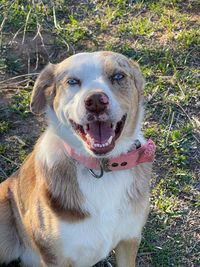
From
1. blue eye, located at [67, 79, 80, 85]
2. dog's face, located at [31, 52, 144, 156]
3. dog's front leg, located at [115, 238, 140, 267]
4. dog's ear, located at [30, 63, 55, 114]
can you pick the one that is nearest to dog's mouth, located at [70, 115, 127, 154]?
dog's face, located at [31, 52, 144, 156]

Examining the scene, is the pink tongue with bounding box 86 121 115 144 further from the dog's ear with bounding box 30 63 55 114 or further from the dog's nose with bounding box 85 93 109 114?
the dog's ear with bounding box 30 63 55 114

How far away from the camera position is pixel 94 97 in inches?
87.7

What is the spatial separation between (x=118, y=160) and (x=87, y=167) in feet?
0.73

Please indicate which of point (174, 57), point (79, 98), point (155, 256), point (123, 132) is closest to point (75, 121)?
point (79, 98)

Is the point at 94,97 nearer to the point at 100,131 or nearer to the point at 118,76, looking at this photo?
the point at 100,131

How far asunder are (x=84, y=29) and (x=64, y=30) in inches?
12.2

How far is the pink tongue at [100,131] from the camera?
237cm

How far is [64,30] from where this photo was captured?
17.8 ft

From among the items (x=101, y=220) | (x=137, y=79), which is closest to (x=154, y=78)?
(x=137, y=79)

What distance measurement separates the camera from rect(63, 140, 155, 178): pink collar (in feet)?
8.45

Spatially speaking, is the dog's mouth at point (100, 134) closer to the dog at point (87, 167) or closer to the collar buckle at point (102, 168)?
the dog at point (87, 167)

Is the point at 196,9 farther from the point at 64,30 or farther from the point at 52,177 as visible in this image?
the point at 52,177

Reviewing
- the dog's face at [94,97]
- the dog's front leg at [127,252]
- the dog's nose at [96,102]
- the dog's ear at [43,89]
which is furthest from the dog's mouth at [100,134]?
the dog's front leg at [127,252]

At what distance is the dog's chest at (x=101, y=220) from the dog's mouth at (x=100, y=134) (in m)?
0.33
